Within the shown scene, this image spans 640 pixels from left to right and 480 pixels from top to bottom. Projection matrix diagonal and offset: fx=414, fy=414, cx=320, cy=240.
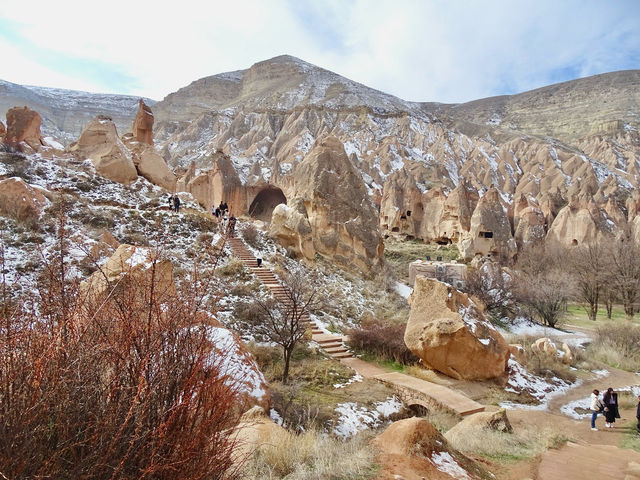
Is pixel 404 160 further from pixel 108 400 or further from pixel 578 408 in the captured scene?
pixel 108 400

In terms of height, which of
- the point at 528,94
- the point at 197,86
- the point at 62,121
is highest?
the point at 528,94

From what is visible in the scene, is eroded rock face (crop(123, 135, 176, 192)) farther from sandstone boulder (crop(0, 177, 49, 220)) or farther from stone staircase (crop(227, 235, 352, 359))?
sandstone boulder (crop(0, 177, 49, 220))

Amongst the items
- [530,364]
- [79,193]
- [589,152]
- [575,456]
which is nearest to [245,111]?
[589,152]

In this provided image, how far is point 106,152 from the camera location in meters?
19.8

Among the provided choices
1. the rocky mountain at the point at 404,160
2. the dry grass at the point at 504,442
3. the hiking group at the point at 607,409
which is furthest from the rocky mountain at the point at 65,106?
the hiking group at the point at 607,409

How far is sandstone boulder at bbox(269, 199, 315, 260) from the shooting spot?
18.6 meters

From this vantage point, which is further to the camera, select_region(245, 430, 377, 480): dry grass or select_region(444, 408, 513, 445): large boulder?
select_region(444, 408, 513, 445): large boulder

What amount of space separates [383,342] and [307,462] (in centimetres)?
822

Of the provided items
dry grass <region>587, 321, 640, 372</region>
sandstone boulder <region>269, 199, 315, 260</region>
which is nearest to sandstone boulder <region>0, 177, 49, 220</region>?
sandstone boulder <region>269, 199, 315, 260</region>

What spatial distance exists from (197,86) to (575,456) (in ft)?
416

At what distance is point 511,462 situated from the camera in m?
5.25

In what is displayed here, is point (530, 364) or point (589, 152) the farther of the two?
point (589, 152)

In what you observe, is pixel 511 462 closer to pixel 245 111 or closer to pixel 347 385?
pixel 347 385

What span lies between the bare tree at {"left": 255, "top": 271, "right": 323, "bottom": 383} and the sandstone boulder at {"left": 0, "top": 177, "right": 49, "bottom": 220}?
7.58m
